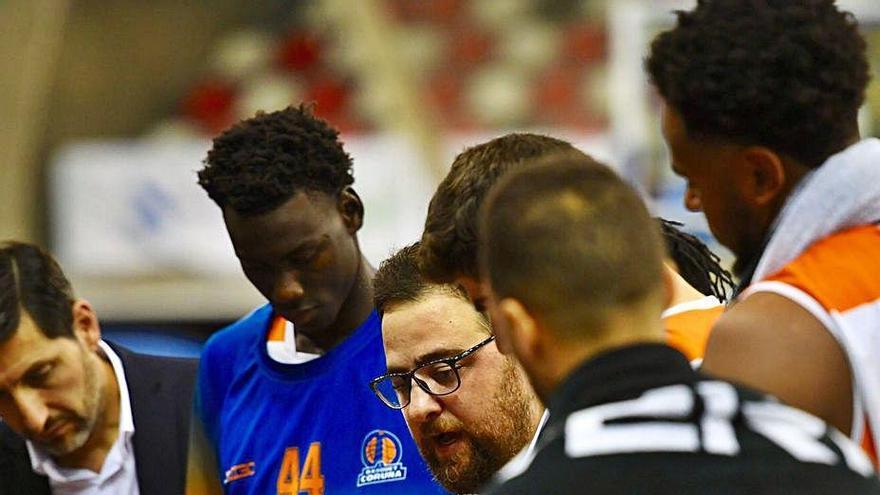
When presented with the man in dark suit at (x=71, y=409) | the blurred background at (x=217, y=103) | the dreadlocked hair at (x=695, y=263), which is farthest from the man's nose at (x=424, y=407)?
the blurred background at (x=217, y=103)

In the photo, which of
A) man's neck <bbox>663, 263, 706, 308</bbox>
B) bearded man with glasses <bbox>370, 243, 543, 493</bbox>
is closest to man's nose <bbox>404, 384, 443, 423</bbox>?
bearded man with glasses <bbox>370, 243, 543, 493</bbox>

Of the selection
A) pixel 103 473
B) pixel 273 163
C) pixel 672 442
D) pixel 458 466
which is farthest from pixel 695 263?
pixel 103 473

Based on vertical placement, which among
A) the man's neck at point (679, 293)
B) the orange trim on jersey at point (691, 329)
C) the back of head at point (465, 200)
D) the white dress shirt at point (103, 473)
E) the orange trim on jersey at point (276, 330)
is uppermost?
the back of head at point (465, 200)

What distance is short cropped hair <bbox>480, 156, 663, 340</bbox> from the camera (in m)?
2.11

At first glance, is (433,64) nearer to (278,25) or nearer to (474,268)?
(278,25)

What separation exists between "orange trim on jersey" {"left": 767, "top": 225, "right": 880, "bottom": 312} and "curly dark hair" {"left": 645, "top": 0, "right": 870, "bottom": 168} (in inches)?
5.2

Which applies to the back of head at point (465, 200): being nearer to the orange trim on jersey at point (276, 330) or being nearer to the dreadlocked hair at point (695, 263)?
the dreadlocked hair at point (695, 263)

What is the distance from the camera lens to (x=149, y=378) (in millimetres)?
4797

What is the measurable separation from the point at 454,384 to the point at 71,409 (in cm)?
169

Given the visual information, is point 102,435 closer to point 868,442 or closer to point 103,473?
point 103,473

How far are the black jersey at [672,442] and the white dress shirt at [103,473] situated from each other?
8.91 feet

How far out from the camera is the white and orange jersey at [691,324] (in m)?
2.75

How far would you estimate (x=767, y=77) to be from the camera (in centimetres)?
253

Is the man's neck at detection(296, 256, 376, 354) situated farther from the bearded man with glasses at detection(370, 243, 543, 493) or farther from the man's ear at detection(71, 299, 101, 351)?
the man's ear at detection(71, 299, 101, 351)
